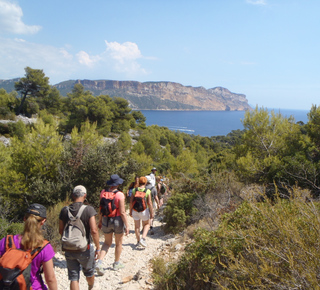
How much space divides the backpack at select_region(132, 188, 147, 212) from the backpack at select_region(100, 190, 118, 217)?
120 cm

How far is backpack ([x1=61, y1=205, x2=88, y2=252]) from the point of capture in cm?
323

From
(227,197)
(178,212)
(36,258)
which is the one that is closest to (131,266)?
(178,212)

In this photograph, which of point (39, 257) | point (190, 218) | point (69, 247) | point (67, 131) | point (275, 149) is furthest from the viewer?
point (67, 131)

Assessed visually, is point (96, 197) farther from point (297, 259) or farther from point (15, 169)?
point (297, 259)

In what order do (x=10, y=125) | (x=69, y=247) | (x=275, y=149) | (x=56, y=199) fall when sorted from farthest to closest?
(x=10, y=125)
(x=275, y=149)
(x=56, y=199)
(x=69, y=247)

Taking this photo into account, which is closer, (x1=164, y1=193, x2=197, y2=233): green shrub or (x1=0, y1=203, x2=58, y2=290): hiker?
(x1=0, y1=203, x2=58, y2=290): hiker

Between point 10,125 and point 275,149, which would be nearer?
point 275,149

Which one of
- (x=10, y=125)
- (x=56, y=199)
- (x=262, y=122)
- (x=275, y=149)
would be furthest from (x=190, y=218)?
(x=10, y=125)

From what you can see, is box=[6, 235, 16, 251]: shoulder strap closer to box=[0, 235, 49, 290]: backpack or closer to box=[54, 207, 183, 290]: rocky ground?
box=[0, 235, 49, 290]: backpack

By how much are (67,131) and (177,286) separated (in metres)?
44.8

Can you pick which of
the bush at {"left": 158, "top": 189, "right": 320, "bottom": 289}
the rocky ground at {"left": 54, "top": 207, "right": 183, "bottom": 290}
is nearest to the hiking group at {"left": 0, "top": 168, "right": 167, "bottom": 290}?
the rocky ground at {"left": 54, "top": 207, "right": 183, "bottom": 290}

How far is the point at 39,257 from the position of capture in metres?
2.36

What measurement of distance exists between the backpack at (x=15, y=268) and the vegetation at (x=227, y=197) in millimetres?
2033

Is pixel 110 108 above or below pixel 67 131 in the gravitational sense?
above
